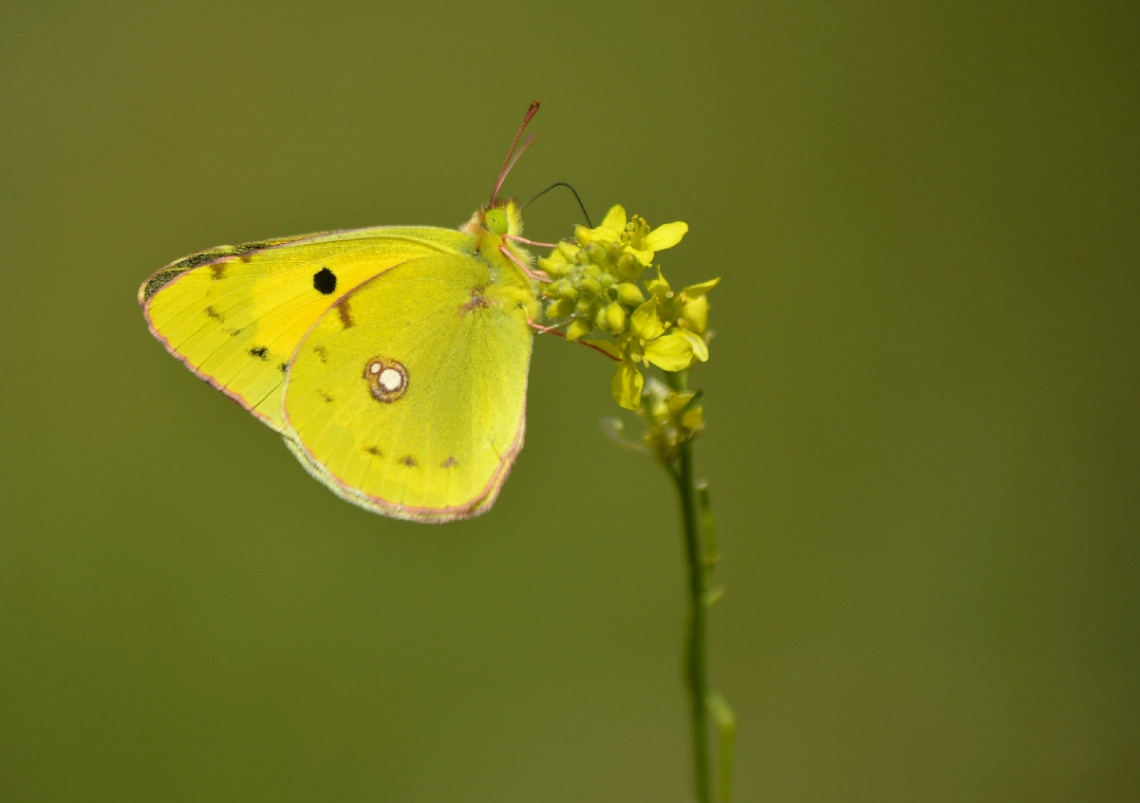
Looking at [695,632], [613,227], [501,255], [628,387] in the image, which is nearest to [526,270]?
[501,255]

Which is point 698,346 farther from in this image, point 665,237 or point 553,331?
point 553,331

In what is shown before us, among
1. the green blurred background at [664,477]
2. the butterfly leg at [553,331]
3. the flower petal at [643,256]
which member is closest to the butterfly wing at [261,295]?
the butterfly leg at [553,331]

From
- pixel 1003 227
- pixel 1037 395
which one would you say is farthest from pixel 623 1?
pixel 1037 395

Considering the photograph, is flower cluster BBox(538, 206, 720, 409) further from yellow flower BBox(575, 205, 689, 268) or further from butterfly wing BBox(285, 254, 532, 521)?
butterfly wing BBox(285, 254, 532, 521)

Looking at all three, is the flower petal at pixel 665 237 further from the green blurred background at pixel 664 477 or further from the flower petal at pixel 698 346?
the green blurred background at pixel 664 477

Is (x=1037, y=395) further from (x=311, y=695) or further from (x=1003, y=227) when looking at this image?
(x=311, y=695)

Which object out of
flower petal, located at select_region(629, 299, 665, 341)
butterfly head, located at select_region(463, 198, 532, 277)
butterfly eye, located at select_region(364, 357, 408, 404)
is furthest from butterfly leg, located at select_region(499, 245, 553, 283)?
butterfly eye, located at select_region(364, 357, 408, 404)
